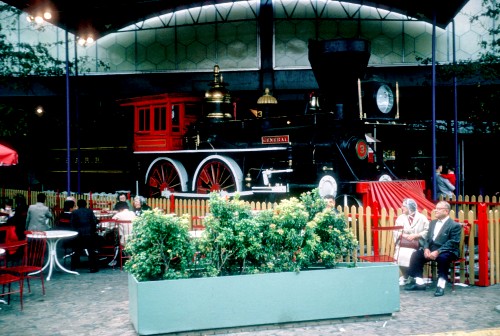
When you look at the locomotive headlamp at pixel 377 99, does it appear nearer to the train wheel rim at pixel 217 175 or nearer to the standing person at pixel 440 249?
the standing person at pixel 440 249

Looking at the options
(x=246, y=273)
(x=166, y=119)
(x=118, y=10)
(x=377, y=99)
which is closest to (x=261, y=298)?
(x=246, y=273)

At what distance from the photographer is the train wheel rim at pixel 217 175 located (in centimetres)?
1261

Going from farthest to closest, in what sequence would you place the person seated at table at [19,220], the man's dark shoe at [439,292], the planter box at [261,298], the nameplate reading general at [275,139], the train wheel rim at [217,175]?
1. the train wheel rim at [217,175]
2. the nameplate reading general at [275,139]
3. the person seated at table at [19,220]
4. the man's dark shoe at [439,292]
5. the planter box at [261,298]

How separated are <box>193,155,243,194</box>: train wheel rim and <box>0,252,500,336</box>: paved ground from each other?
4.97 metres

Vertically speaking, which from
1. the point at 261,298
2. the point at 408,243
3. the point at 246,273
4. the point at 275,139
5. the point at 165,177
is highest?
the point at 275,139

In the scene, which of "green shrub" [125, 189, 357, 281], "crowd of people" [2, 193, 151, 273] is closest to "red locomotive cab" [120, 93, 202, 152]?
"crowd of people" [2, 193, 151, 273]

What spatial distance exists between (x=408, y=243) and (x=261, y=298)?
2.84 metres

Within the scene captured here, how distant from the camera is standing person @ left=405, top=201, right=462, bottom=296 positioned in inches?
292

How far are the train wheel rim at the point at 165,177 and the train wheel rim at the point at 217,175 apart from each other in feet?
1.85

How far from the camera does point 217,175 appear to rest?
1296 centimetres

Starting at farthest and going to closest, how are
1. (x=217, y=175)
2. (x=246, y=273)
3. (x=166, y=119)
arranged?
(x=166, y=119), (x=217, y=175), (x=246, y=273)

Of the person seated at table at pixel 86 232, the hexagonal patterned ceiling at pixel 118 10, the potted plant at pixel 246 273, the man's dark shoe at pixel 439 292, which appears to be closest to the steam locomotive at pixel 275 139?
the hexagonal patterned ceiling at pixel 118 10

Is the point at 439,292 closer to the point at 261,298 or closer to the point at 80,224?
the point at 261,298

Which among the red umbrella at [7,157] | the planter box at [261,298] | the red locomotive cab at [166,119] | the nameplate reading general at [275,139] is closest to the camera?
the planter box at [261,298]
